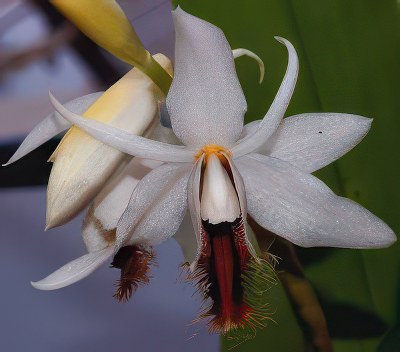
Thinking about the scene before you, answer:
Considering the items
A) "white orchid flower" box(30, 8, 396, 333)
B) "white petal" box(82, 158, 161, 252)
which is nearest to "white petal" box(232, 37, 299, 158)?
"white orchid flower" box(30, 8, 396, 333)

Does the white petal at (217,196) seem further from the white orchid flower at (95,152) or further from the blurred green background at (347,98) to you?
the blurred green background at (347,98)

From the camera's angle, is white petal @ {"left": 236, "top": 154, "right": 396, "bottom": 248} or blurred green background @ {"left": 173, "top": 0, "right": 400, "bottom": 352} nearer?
white petal @ {"left": 236, "top": 154, "right": 396, "bottom": 248}

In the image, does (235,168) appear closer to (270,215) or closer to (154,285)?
(270,215)

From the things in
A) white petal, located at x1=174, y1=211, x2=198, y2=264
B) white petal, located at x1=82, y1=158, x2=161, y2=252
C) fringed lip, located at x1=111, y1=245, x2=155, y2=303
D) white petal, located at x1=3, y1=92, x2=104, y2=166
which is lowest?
white petal, located at x1=174, y1=211, x2=198, y2=264

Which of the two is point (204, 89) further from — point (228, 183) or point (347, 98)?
point (347, 98)

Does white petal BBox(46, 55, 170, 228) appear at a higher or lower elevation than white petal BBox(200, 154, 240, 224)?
higher

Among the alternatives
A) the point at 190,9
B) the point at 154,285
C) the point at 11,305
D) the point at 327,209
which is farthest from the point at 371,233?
the point at 11,305

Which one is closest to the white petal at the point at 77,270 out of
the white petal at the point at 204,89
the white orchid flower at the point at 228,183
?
the white orchid flower at the point at 228,183

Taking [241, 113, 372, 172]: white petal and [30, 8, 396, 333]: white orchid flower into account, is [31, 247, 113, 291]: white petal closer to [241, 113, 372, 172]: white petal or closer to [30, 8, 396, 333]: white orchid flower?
[30, 8, 396, 333]: white orchid flower
